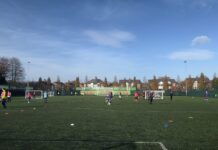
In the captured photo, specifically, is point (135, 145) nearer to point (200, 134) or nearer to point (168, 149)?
point (168, 149)

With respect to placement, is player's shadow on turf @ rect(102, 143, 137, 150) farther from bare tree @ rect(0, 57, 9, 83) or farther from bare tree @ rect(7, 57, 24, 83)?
bare tree @ rect(7, 57, 24, 83)

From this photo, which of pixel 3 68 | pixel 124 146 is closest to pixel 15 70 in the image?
pixel 3 68

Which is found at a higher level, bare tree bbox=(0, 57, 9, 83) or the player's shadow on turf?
bare tree bbox=(0, 57, 9, 83)

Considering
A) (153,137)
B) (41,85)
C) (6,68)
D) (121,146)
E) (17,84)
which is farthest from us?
(41,85)

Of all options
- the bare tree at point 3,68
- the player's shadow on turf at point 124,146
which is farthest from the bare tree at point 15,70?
the player's shadow on turf at point 124,146

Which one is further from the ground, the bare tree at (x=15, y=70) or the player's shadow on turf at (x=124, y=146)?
the bare tree at (x=15, y=70)

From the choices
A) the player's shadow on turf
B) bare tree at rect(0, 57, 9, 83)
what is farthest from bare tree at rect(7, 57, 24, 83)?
the player's shadow on turf

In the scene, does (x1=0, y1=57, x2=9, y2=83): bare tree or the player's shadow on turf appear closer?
the player's shadow on turf

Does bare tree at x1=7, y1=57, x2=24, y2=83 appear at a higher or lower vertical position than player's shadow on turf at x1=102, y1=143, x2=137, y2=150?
higher

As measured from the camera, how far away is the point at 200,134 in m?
13.6

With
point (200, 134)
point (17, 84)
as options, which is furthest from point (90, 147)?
point (17, 84)

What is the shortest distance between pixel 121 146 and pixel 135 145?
54 cm

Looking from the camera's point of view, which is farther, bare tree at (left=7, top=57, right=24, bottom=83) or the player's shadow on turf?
bare tree at (left=7, top=57, right=24, bottom=83)

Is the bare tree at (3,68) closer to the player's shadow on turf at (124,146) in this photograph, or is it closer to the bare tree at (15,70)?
the bare tree at (15,70)
